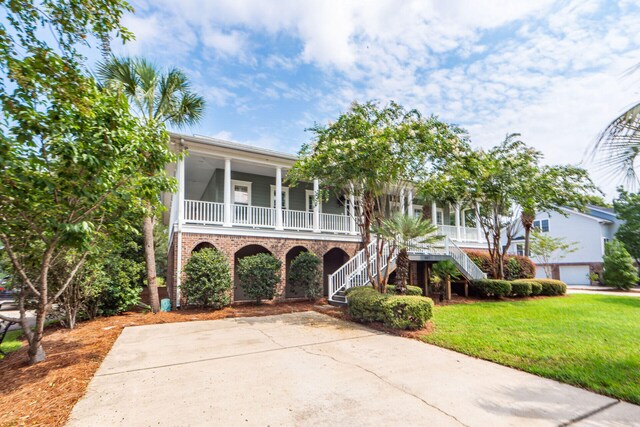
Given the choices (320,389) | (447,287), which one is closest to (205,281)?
(320,389)

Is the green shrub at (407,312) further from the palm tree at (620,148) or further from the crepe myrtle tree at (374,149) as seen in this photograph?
the palm tree at (620,148)

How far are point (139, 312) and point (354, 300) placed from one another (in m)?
7.16

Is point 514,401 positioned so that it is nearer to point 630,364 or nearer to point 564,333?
point 630,364

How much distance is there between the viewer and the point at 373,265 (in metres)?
13.1

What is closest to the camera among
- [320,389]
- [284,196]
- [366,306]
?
[320,389]

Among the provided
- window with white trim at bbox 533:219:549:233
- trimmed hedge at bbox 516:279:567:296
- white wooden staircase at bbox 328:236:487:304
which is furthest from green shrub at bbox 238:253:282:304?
window with white trim at bbox 533:219:549:233

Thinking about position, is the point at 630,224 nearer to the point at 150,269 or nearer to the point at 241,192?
the point at 241,192

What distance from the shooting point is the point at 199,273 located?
10281mm

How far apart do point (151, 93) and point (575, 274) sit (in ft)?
118

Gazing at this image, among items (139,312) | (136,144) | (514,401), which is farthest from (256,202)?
(514,401)

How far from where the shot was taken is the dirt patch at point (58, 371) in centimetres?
374

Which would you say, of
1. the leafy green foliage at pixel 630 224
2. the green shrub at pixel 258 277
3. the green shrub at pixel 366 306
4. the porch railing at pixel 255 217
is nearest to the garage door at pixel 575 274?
the leafy green foliage at pixel 630 224

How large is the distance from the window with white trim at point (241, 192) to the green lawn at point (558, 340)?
9.15 m

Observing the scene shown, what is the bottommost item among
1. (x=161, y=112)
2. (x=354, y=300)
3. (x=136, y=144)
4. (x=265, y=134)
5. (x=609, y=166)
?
(x=354, y=300)
